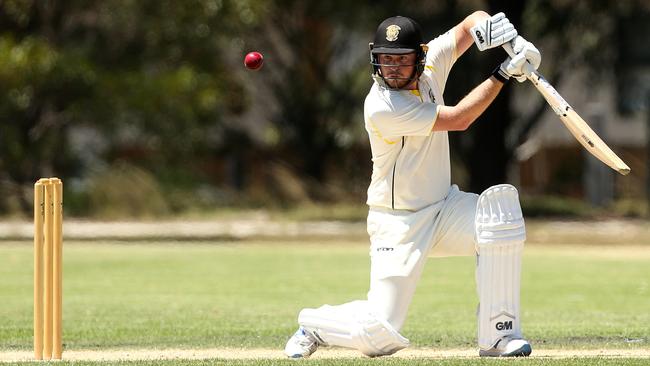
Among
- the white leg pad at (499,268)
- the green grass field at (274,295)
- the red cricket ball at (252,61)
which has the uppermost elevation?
the red cricket ball at (252,61)

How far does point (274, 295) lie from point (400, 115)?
5.85 meters

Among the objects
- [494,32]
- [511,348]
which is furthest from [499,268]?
[494,32]

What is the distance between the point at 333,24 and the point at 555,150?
662 cm

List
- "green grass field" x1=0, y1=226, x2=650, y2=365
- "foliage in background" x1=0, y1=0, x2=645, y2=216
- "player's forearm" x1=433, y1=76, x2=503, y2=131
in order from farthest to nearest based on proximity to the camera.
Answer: "foliage in background" x1=0, y1=0, x2=645, y2=216 → "green grass field" x1=0, y1=226, x2=650, y2=365 → "player's forearm" x1=433, y1=76, x2=503, y2=131

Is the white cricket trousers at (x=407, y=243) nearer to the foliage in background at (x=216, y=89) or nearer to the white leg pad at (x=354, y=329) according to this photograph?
the white leg pad at (x=354, y=329)

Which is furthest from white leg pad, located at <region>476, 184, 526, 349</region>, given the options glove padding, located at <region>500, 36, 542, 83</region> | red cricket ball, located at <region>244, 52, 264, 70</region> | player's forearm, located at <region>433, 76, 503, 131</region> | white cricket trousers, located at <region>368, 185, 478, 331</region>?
red cricket ball, located at <region>244, 52, 264, 70</region>

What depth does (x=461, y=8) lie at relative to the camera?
25.4 meters

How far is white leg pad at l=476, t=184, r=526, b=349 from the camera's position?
7543 millimetres

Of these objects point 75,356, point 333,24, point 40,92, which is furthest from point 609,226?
point 75,356

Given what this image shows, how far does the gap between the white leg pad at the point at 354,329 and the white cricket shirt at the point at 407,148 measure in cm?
58

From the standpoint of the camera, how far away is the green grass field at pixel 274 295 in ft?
30.6

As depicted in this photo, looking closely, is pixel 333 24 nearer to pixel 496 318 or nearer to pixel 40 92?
pixel 40 92

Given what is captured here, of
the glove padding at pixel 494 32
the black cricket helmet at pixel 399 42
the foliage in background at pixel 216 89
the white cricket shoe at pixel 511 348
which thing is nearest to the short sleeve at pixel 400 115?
the black cricket helmet at pixel 399 42

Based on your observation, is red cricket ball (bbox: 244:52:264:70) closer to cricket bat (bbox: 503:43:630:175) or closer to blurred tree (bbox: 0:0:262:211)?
cricket bat (bbox: 503:43:630:175)
